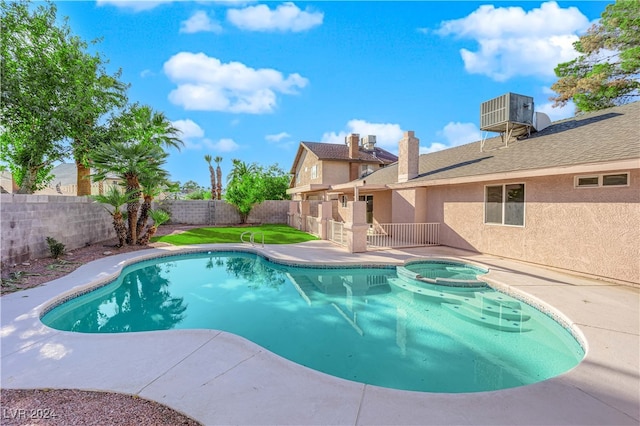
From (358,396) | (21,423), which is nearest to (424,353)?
(358,396)

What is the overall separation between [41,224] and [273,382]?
12.2 m

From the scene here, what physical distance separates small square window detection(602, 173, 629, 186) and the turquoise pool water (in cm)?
455

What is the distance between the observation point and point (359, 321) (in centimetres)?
684

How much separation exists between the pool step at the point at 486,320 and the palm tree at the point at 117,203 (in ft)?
45.6

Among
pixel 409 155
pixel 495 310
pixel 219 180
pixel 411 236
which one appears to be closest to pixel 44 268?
pixel 495 310

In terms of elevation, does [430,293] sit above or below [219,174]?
below

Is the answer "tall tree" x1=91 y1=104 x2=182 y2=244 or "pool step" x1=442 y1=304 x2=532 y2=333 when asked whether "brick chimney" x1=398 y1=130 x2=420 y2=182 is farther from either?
"tall tree" x1=91 y1=104 x2=182 y2=244

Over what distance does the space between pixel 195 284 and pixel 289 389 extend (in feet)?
24.1

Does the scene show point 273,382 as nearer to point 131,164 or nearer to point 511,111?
point 131,164

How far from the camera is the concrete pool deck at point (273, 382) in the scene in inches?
→ 124

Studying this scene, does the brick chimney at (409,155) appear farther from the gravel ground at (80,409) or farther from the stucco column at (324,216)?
the gravel ground at (80,409)

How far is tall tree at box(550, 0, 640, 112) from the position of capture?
17188 millimetres

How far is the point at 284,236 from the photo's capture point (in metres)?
18.6

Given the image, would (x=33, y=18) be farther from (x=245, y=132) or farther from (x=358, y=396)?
(x=245, y=132)
